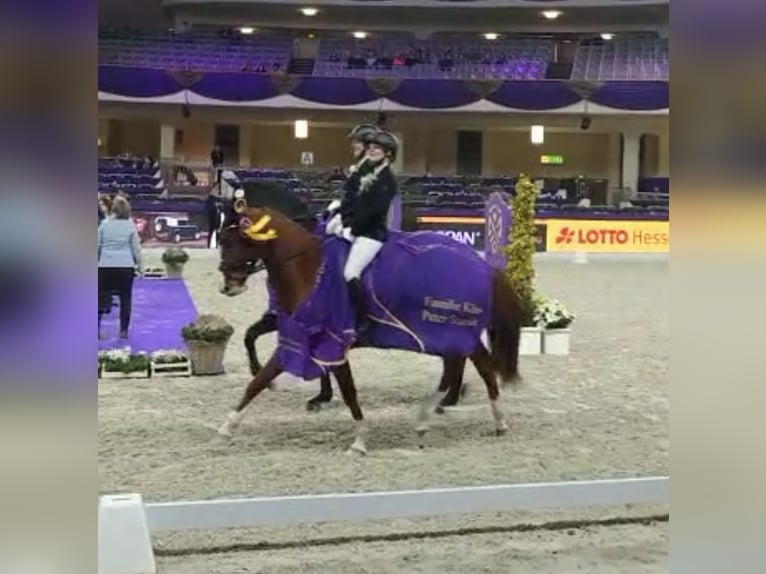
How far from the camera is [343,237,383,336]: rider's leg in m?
6.30

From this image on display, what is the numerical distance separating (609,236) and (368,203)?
61.3ft

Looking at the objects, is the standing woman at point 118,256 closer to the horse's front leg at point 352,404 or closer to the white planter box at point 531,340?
the white planter box at point 531,340

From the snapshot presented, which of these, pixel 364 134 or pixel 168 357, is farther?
pixel 168 357

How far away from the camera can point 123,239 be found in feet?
33.8

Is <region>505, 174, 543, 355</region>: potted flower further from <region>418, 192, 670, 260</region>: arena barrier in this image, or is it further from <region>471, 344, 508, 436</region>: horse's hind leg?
<region>418, 192, 670, 260</region>: arena barrier

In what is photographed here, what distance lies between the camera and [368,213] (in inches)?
246

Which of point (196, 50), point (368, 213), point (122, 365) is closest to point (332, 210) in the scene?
point (368, 213)

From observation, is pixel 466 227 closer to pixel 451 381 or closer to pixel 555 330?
pixel 555 330

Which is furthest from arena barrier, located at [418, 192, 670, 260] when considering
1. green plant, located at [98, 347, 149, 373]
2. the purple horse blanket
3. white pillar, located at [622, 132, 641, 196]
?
the purple horse blanket
